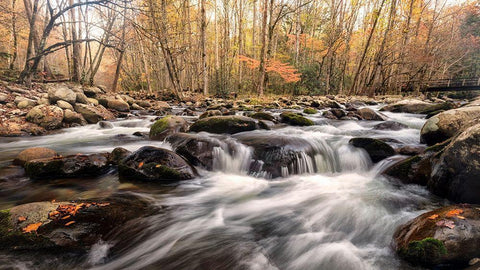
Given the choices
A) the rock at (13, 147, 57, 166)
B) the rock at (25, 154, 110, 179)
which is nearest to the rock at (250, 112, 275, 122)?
the rock at (25, 154, 110, 179)

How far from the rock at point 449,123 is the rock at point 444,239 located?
3.00 meters

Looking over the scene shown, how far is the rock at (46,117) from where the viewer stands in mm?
7121

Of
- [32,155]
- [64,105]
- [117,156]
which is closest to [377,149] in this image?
[117,156]

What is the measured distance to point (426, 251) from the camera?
1841 millimetres

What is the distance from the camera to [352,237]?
2.61 meters

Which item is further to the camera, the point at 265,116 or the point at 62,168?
the point at 265,116

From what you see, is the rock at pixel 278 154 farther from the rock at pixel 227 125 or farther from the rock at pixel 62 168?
the rock at pixel 62 168

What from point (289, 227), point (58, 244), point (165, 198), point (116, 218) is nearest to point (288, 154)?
point (289, 227)

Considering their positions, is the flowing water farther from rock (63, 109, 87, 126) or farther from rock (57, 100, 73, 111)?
rock (57, 100, 73, 111)

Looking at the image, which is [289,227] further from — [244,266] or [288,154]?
[288,154]

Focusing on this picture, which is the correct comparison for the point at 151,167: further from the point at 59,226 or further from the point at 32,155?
the point at 32,155

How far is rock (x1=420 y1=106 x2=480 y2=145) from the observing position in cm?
436

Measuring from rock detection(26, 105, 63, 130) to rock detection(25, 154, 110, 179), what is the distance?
13.5 feet

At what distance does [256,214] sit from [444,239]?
193cm
